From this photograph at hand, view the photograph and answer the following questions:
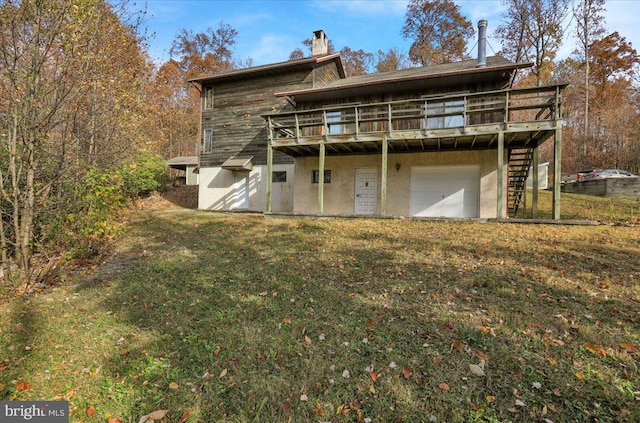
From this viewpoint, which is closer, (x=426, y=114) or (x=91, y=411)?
(x=91, y=411)

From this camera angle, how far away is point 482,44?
37.4 ft

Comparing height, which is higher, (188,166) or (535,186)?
(188,166)

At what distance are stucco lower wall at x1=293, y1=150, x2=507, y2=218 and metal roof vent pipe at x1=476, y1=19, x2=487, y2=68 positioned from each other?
3296 millimetres

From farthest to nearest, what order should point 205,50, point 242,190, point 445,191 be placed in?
point 205,50 → point 242,190 → point 445,191

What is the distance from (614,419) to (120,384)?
3997mm

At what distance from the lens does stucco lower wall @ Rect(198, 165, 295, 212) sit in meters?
14.9

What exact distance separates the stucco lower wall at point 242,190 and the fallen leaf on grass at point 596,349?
495 inches

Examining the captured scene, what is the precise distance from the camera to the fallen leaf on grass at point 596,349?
2836 millimetres

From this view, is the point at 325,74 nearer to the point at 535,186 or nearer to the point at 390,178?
the point at 390,178

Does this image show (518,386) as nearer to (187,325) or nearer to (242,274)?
(187,325)

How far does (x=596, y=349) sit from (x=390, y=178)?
32.9 ft

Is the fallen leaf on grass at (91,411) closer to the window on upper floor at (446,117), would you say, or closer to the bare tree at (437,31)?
the window on upper floor at (446,117)
